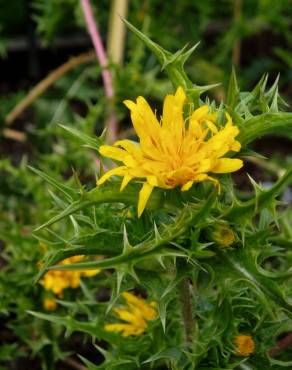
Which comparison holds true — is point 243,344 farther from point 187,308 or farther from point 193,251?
point 193,251

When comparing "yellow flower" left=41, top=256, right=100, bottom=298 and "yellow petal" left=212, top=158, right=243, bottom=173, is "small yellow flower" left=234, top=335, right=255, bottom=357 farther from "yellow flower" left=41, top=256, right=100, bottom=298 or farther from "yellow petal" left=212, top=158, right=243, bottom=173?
"yellow flower" left=41, top=256, right=100, bottom=298

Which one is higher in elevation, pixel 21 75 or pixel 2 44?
pixel 21 75

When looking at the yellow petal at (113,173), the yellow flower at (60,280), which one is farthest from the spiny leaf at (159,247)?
the yellow flower at (60,280)

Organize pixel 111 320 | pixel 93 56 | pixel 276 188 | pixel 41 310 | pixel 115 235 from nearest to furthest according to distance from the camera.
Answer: pixel 276 188
pixel 115 235
pixel 111 320
pixel 41 310
pixel 93 56

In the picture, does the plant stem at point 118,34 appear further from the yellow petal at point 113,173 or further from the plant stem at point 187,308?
the yellow petal at point 113,173

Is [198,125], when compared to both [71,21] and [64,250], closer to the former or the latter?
[64,250]

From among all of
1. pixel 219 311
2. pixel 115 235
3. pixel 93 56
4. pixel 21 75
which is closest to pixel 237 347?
pixel 219 311
